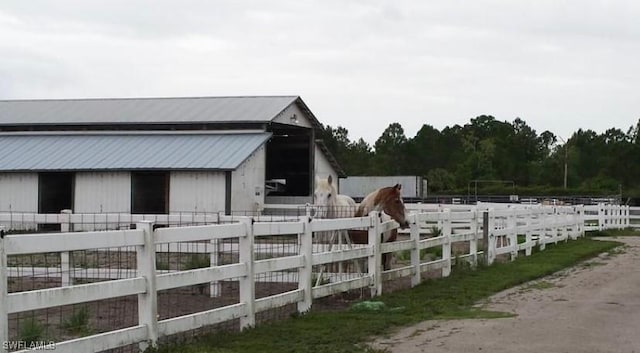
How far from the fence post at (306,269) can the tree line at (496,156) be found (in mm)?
69749

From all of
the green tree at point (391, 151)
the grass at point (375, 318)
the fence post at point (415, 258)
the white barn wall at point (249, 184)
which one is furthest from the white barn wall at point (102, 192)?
the green tree at point (391, 151)

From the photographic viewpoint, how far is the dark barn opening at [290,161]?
122ft

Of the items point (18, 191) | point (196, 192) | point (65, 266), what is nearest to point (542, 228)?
point (196, 192)

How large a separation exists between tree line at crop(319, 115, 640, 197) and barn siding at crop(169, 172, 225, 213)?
51622 mm

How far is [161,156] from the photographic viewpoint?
3222cm

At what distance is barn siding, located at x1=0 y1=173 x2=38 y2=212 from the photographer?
108 feet

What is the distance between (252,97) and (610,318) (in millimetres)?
28490

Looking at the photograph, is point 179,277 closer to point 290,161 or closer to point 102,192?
point 102,192

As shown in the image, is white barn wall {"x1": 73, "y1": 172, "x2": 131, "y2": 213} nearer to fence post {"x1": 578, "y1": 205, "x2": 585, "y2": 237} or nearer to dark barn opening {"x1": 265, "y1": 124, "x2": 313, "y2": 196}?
dark barn opening {"x1": 265, "y1": 124, "x2": 313, "y2": 196}

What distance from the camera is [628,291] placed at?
43.2 ft

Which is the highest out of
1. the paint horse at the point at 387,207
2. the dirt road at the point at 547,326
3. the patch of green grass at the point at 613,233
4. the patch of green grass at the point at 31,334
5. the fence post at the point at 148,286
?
the paint horse at the point at 387,207

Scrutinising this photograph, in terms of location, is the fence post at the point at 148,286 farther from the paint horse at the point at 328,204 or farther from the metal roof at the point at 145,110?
the metal roof at the point at 145,110

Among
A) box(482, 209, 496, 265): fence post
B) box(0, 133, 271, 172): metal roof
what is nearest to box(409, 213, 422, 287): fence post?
box(482, 209, 496, 265): fence post

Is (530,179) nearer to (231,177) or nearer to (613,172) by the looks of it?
(613,172)
